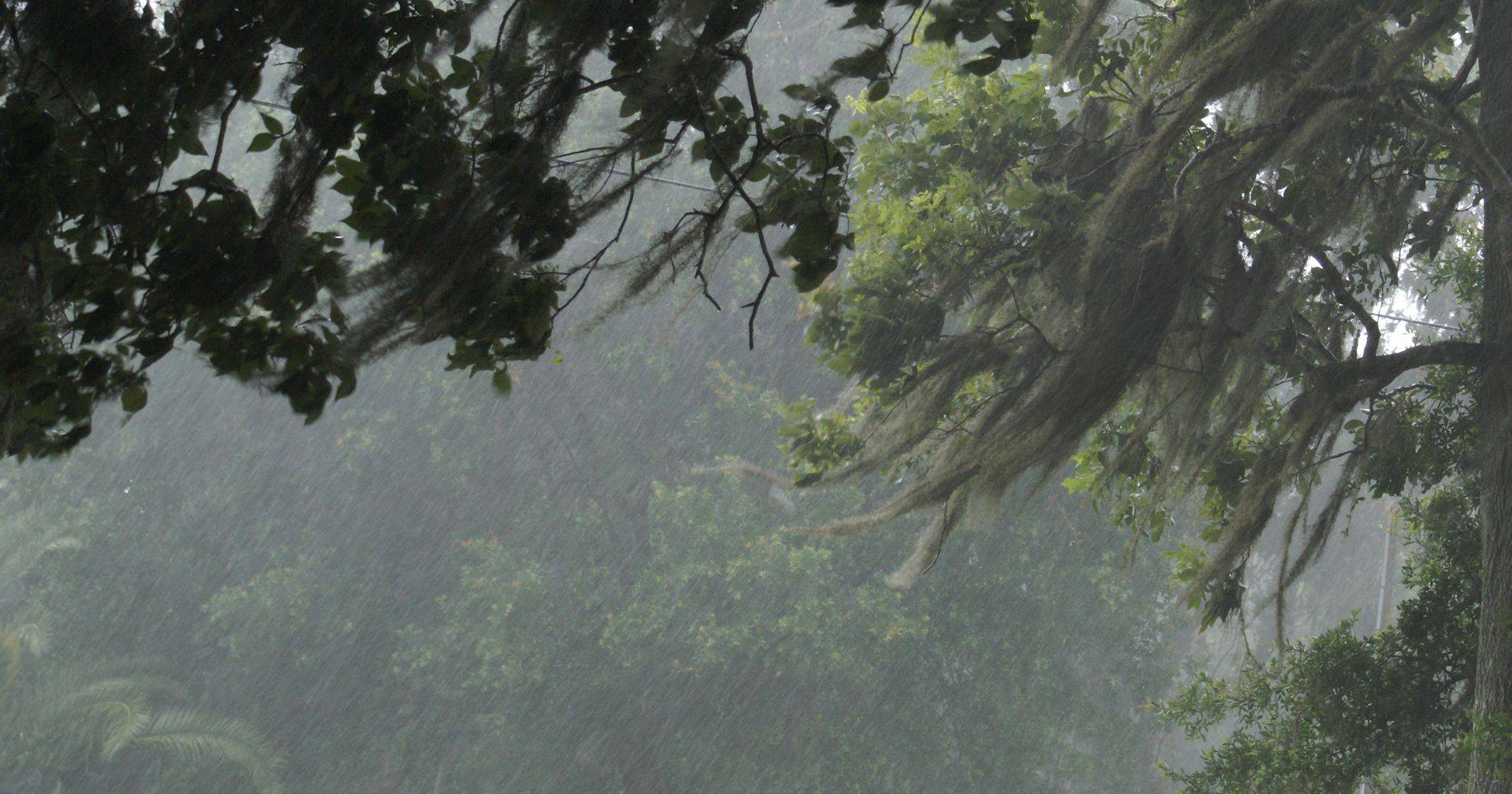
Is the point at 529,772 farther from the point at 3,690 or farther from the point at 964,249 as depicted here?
the point at 964,249

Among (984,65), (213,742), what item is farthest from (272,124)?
(213,742)

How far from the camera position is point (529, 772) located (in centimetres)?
1152

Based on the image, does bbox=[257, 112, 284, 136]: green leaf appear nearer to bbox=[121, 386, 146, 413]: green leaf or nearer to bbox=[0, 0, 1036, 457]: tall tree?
bbox=[0, 0, 1036, 457]: tall tree

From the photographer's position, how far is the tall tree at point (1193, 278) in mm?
3238

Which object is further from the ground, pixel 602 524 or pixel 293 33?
pixel 602 524

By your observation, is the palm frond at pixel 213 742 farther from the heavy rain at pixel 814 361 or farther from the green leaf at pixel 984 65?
the green leaf at pixel 984 65

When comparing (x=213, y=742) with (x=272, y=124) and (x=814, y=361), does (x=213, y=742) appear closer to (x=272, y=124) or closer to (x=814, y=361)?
(x=814, y=361)

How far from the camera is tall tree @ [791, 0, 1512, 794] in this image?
324 centimetres

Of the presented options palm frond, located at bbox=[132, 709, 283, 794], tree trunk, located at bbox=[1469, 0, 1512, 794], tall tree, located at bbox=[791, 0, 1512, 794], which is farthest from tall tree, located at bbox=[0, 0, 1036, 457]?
palm frond, located at bbox=[132, 709, 283, 794]

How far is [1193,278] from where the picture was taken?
346cm

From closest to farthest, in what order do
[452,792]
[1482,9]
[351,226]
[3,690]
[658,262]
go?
1. [351,226]
2. [658,262]
3. [1482,9]
4. [3,690]
5. [452,792]

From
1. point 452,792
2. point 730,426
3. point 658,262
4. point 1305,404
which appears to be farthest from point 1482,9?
point 452,792

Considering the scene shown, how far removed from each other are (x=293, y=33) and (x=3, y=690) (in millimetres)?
10311

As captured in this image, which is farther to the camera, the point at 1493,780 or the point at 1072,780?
the point at 1072,780
